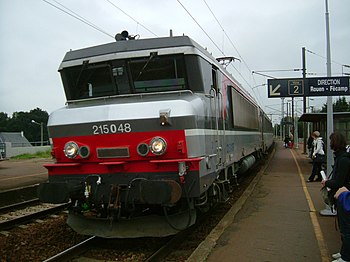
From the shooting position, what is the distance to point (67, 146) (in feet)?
20.7

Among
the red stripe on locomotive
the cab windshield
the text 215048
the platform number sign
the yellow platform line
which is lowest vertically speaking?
the yellow platform line

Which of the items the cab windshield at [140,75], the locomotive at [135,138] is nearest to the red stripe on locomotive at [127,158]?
the locomotive at [135,138]

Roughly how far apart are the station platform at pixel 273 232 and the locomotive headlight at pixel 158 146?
154 centimetres

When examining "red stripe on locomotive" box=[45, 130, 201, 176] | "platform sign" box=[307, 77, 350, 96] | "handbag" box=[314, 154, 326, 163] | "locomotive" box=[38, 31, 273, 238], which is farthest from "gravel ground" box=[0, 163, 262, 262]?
"handbag" box=[314, 154, 326, 163]

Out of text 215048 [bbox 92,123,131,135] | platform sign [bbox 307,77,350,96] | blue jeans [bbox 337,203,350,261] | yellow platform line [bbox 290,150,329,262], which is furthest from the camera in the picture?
platform sign [bbox 307,77,350,96]

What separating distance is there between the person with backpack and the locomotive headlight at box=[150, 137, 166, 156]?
7.50 feet

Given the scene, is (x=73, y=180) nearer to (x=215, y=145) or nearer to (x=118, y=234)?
(x=118, y=234)

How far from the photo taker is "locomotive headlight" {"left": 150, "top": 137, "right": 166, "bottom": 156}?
5.77 metres

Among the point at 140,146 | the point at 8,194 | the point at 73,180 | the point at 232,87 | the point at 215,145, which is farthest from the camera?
the point at 8,194

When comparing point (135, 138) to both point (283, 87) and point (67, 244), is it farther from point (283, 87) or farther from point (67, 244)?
point (283, 87)

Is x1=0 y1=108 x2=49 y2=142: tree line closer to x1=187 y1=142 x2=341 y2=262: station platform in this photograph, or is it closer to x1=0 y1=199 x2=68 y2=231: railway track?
x1=0 y1=199 x2=68 y2=231: railway track

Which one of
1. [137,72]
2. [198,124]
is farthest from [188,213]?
[137,72]

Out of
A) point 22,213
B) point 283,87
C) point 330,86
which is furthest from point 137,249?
point 283,87

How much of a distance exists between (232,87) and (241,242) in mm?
4462
